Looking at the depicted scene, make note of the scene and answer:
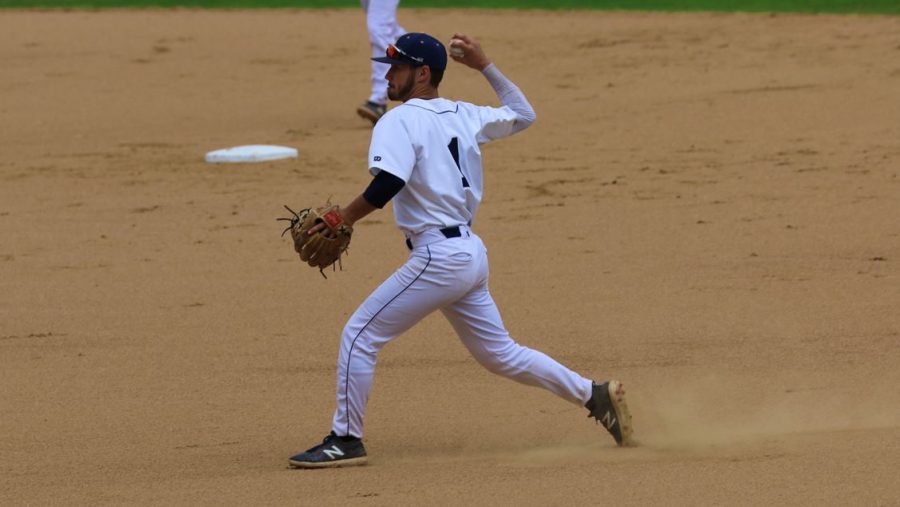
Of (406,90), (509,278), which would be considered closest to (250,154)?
(509,278)

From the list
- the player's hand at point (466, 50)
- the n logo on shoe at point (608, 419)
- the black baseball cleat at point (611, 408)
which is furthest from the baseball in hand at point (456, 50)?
the n logo on shoe at point (608, 419)

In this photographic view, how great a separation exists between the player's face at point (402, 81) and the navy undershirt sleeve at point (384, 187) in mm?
456

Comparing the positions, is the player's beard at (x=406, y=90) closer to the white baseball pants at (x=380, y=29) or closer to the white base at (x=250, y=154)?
the white base at (x=250, y=154)

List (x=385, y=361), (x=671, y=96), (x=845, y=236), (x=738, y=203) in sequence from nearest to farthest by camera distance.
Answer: (x=385, y=361)
(x=845, y=236)
(x=738, y=203)
(x=671, y=96)

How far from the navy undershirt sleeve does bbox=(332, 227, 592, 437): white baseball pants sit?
0.93 ft

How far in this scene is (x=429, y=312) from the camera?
523 cm

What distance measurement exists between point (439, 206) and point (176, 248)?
14.2 ft

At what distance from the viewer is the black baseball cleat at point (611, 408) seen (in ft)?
17.6

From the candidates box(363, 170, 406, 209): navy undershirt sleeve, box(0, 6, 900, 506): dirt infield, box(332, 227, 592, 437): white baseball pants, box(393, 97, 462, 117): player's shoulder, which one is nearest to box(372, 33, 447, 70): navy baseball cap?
box(393, 97, 462, 117): player's shoulder

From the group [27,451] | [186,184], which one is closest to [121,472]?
[27,451]

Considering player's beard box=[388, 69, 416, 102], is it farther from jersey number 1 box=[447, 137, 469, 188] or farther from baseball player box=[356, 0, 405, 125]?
baseball player box=[356, 0, 405, 125]

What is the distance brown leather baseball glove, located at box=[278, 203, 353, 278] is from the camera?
506 centimetres

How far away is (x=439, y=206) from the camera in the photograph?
5.08m

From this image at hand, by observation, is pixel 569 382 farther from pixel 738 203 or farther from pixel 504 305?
pixel 738 203
